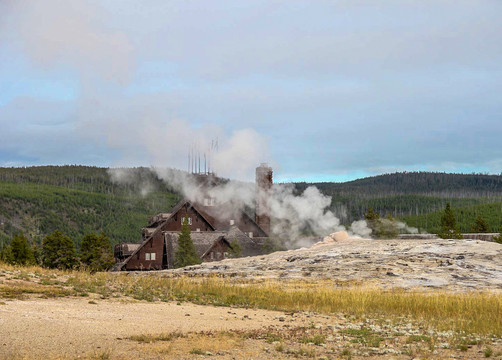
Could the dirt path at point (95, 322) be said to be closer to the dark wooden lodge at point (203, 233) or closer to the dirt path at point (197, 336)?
the dirt path at point (197, 336)

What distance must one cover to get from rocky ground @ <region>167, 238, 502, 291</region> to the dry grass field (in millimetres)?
4305

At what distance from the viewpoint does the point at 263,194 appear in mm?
77750

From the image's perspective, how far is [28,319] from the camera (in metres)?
16.5

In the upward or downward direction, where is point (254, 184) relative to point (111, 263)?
upward

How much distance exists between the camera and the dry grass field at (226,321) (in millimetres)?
14469

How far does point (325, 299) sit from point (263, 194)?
5185 centimetres

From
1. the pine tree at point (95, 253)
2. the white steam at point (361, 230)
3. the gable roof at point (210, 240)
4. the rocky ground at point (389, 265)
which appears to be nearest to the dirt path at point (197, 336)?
the rocky ground at point (389, 265)

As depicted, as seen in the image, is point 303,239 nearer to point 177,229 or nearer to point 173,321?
point 177,229

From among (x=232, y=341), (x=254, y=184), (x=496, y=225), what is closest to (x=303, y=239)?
(x=254, y=184)

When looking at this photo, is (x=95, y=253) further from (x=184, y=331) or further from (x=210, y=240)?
(x=184, y=331)

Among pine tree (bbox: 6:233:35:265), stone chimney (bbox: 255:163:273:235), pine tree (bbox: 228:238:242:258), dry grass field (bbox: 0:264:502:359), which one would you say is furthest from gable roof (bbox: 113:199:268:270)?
dry grass field (bbox: 0:264:502:359)

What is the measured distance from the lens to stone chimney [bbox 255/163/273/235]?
76.6 m

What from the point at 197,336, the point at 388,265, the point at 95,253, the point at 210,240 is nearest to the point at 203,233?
the point at 210,240

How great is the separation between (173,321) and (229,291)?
9826 millimetres
